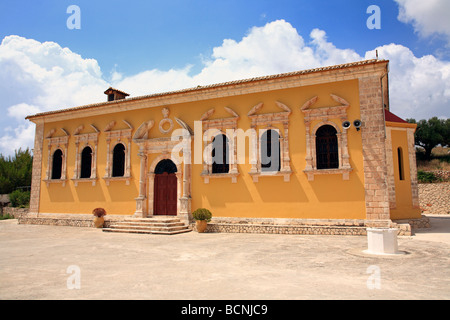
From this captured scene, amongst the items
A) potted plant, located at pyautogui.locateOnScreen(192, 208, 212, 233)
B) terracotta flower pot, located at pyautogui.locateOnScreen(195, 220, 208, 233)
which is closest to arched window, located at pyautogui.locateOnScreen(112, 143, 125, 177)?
potted plant, located at pyautogui.locateOnScreen(192, 208, 212, 233)

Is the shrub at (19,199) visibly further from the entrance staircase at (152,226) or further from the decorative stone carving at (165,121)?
the decorative stone carving at (165,121)

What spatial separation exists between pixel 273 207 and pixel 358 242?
3.83 metres

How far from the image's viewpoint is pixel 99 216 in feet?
48.3

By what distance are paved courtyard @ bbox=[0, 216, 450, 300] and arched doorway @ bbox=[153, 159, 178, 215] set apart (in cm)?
523

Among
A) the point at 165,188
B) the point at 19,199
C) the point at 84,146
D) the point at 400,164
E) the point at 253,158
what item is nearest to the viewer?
the point at 253,158

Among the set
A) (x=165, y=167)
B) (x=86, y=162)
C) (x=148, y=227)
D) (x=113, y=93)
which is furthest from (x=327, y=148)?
(x=113, y=93)

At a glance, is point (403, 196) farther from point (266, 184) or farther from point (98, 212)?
point (98, 212)

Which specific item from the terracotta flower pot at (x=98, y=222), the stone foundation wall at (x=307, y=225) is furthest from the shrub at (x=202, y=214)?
the terracotta flower pot at (x=98, y=222)

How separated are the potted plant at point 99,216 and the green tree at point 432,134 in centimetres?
3530

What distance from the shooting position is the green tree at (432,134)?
35031 mm

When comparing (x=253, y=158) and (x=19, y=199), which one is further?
(x=19, y=199)

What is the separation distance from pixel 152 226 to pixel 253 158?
497 cm

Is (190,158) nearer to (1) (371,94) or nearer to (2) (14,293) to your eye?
(1) (371,94)

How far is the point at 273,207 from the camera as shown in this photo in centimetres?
1237
